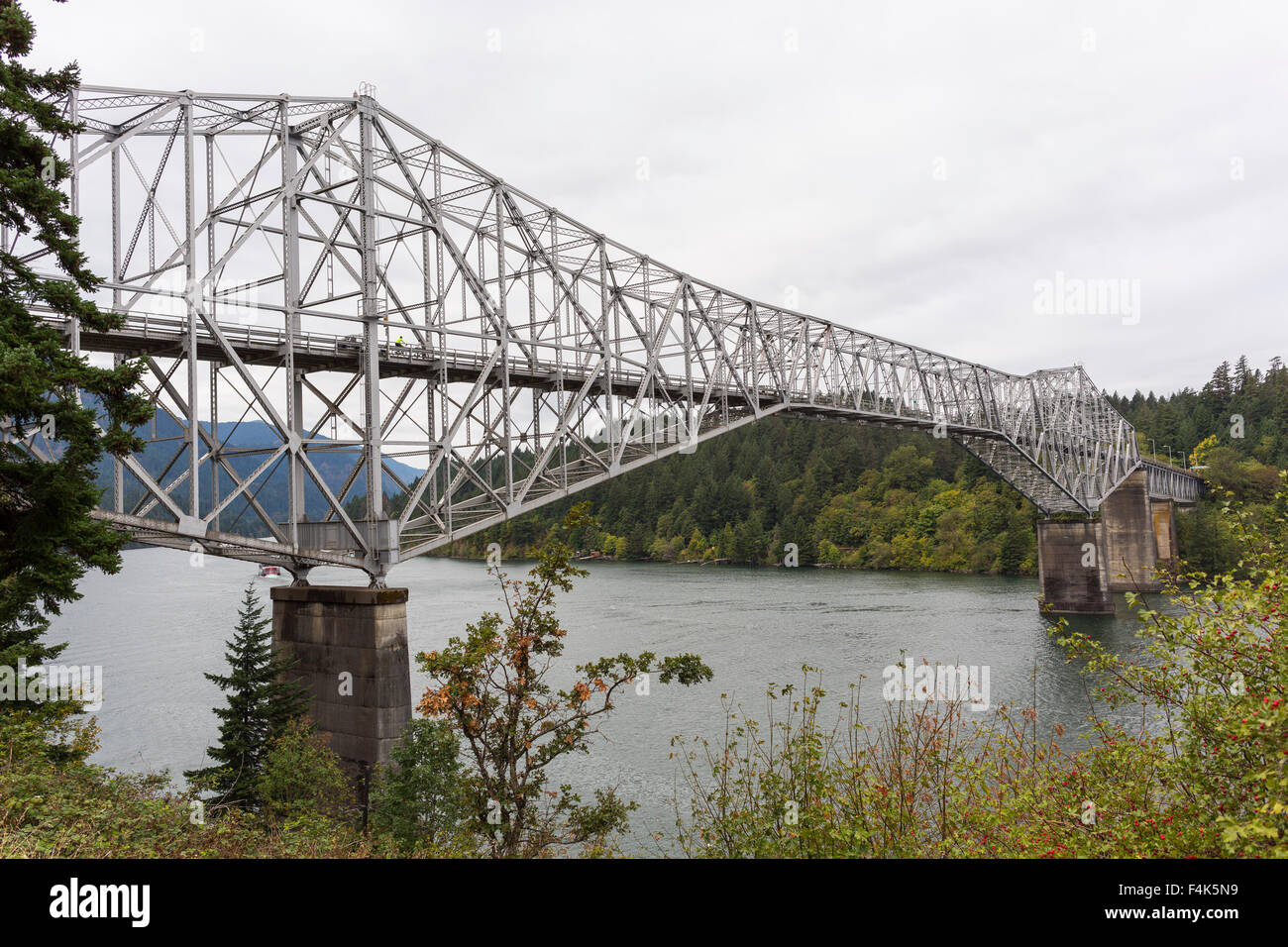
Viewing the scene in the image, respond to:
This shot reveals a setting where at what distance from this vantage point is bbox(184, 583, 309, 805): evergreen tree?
1755 centimetres

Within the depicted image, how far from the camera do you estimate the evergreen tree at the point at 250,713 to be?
17.5 m

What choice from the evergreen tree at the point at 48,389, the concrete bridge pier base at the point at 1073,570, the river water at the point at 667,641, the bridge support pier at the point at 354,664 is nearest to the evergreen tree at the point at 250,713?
the bridge support pier at the point at 354,664

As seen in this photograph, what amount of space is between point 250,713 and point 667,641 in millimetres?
26076

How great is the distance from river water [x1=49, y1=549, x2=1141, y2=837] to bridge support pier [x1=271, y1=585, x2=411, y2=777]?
415 cm

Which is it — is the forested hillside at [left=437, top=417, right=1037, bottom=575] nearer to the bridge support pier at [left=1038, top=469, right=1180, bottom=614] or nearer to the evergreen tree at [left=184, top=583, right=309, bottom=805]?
the bridge support pier at [left=1038, top=469, right=1180, bottom=614]

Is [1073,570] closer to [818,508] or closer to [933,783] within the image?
[818,508]

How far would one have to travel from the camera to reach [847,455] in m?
127

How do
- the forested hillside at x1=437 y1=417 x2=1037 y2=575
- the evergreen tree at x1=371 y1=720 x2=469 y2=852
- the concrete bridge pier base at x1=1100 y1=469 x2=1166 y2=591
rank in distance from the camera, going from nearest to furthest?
1. the evergreen tree at x1=371 y1=720 x2=469 y2=852
2. the concrete bridge pier base at x1=1100 y1=469 x2=1166 y2=591
3. the forested hillside at x1=437 y1=417 x2=1037 y2=575

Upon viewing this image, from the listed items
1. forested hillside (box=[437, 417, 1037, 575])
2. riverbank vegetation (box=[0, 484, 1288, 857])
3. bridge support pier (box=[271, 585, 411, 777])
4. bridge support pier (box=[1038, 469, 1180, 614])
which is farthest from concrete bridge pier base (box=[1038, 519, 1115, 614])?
riverbank vegetation (box=[0, 484, 1288, 857])

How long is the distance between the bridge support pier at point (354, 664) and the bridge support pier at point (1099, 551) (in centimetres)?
4868

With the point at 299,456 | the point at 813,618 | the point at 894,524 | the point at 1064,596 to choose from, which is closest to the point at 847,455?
the point at 894,524
